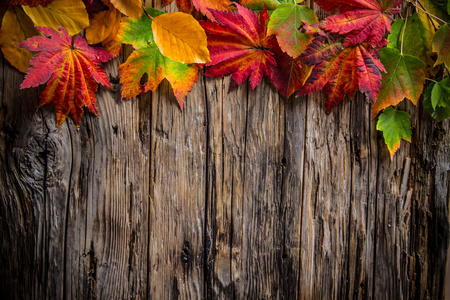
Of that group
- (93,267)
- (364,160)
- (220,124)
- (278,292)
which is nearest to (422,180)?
(364,160)

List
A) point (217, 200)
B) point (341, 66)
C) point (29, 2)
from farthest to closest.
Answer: point (217, 200) < point (341, 66) < point (29, 2)

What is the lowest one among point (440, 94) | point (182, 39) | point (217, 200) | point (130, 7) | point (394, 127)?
point (217, 200)

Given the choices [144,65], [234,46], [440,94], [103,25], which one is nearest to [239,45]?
[234,46]

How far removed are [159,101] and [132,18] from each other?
1.01 ft

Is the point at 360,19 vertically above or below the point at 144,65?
above

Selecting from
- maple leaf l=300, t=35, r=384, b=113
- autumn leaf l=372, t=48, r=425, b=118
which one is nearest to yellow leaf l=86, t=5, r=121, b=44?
maple leaf l=300, t=35, r=384, b=113

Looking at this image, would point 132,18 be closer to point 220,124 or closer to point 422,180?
point 220,124

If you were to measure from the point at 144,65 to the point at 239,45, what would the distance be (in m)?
0.36

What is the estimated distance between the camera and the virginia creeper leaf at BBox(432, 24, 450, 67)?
3.24ft

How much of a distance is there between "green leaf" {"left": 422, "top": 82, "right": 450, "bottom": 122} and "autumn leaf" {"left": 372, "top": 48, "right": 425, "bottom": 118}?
0.13 meters

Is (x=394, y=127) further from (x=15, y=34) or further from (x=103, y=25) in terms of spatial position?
(x=15, y=34)

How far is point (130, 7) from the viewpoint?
0.90 metres

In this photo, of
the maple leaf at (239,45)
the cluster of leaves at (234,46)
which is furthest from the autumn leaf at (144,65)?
the maple leaf at (239,45)

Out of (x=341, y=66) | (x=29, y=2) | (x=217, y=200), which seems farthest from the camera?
(x=217, y=200)
